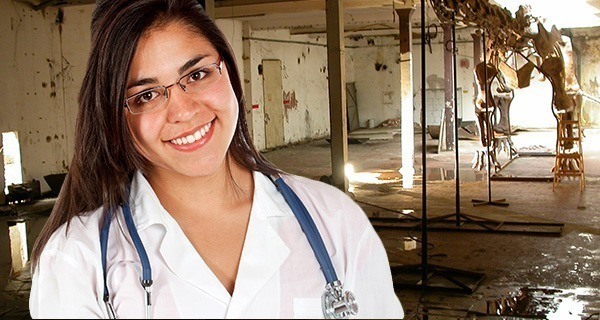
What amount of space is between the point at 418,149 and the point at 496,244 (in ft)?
31.3

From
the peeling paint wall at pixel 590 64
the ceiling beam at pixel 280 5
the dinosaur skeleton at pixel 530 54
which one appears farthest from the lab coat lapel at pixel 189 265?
the peeling paint wall at pixel 590 64

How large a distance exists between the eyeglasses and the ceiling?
9.60m

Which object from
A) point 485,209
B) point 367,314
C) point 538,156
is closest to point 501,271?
point 485,209

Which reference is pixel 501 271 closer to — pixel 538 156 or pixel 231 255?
pixel 231 255

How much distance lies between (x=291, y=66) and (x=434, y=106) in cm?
598

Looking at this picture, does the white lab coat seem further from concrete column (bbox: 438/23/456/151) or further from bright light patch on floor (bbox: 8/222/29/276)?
concrete column (bbox: 438/23/456/151)

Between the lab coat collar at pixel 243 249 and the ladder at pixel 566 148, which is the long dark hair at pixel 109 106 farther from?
the ladder at pixel 566 148

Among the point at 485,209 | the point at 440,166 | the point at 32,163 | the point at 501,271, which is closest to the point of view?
the point at 501,271

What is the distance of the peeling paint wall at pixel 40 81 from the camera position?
10359 mm

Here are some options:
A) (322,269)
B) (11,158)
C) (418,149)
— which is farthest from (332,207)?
(418,149)

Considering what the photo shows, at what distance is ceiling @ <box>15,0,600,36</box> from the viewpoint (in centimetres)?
1137

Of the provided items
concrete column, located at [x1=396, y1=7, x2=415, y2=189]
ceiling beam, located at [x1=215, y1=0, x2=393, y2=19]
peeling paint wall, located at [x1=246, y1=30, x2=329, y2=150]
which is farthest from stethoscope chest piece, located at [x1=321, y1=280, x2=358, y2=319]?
peeling paint wall, located at [x1=246, y1=30, x2=329, y2=150]

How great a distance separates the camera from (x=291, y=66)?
18.9 metres

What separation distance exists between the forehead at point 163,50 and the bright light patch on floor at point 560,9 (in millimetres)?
11368
